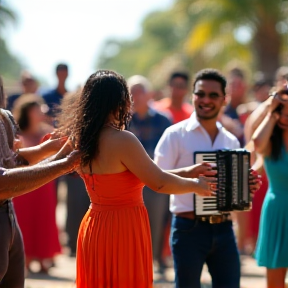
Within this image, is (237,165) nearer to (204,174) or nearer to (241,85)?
(204,174)

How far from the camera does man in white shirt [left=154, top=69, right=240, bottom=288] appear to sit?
666 cm

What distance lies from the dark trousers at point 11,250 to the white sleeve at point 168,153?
4.89 feet

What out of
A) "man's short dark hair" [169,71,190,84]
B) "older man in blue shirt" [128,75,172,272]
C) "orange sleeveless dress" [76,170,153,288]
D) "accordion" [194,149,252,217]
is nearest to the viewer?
"orange sleeveless dress" [76,170,153,288]

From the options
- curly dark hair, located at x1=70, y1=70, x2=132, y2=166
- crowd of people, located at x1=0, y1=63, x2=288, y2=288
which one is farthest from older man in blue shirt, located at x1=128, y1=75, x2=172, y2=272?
curly dark hair, located at x1=70, y1=70, x2=132, y2=166

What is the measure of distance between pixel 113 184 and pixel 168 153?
131cm

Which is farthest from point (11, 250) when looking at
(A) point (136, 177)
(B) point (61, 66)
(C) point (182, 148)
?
(B) point (61, 66)

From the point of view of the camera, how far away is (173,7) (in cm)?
2636

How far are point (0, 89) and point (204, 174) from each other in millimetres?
1601

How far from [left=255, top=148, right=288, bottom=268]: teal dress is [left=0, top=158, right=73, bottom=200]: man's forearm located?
8.14 ft

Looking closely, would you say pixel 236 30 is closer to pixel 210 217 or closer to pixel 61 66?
pixel 61 66

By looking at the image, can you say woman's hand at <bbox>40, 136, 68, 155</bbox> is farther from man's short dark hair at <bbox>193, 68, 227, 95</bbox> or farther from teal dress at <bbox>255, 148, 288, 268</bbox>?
teal dress at <bbox>255, 148, 288, 268</bbox>

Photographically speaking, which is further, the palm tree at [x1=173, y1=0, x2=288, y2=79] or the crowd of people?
the palm tree at [x1=173, y1=0, x2=288, y2=79]

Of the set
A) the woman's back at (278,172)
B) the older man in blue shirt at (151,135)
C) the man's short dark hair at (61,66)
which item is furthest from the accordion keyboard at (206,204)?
the man's short dark hair at (61,66)

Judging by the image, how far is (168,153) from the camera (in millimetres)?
6793
